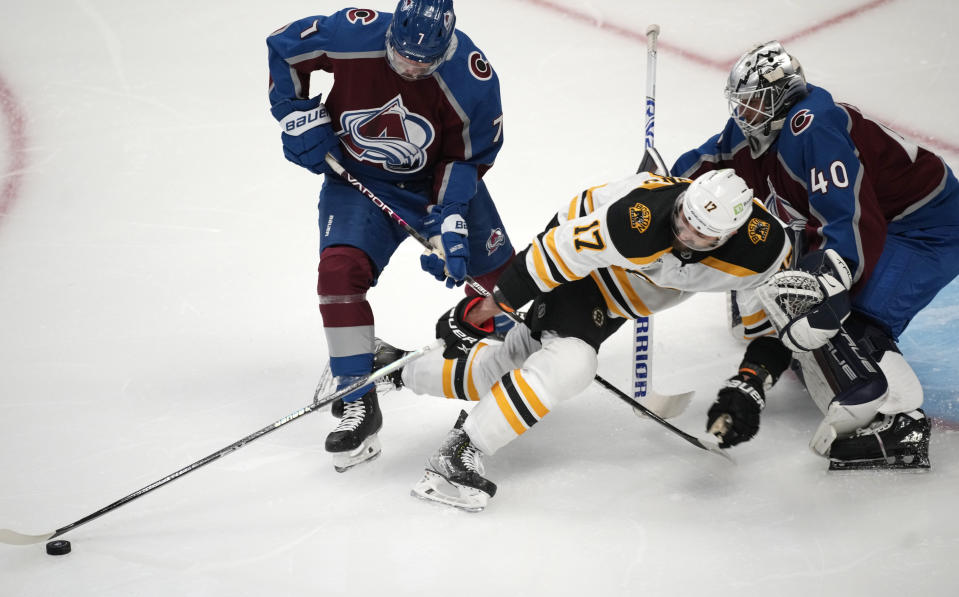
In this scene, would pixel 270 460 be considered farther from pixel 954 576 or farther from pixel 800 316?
pixel 954 576

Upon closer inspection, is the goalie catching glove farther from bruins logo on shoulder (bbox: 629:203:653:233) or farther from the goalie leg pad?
bruins logo on shoulder (bbox: 629:203:653:233)

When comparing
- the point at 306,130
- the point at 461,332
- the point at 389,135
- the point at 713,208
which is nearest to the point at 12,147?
the point at 306,130

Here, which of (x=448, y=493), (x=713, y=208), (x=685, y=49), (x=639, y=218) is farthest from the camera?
(x=685, y=49)

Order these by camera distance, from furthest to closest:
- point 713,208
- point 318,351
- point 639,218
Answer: point 318,351, point 639,218, point 713,208

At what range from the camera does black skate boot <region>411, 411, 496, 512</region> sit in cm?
258

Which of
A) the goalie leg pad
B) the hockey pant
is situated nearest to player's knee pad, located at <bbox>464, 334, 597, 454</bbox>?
the hockey pant

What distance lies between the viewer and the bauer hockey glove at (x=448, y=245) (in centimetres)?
283

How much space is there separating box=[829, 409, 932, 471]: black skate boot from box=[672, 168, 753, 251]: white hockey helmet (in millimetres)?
747

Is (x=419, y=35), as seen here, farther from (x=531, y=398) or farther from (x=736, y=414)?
(x=736, y=414)

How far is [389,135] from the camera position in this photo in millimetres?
2877

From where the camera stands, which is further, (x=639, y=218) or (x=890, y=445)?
(x=890, y=445)

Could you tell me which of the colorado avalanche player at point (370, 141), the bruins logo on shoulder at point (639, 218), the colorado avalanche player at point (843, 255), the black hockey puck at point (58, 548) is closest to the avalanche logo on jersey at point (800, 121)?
the colorado avalanche player at point (843, 255)

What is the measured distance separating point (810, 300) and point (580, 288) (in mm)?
596

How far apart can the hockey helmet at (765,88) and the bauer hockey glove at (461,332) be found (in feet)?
3.11
